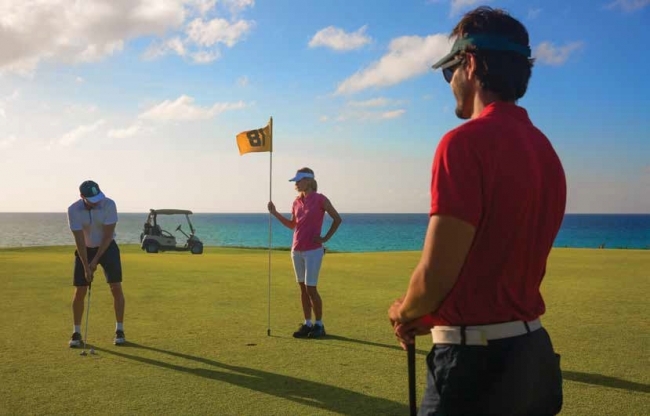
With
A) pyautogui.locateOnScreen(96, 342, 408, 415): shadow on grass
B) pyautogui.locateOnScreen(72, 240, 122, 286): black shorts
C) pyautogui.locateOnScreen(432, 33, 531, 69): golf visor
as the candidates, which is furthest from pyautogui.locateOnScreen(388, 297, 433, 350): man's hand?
pyautogui.locateOnScreen(72, 240, 122, 286): black shorts

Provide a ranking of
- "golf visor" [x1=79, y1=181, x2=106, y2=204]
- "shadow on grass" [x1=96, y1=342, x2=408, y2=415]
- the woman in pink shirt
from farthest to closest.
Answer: the woman in pink shirt < "golf visor" [x1=79, y1=181, x2=106, y2=204] < "shadow on grass" [x1=96, y1=342, x2=408, y2=415]

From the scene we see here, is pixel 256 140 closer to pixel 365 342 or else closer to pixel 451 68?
pixel 365 342

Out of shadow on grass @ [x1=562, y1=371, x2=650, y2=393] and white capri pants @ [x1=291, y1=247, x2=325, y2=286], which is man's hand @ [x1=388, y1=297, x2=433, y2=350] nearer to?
shadow on grass @ [x1=562, y1=371, x2=650, y2=393]

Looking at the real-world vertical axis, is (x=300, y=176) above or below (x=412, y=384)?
above

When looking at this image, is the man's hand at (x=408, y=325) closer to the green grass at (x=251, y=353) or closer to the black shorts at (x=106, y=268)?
the green grass at (x=251, y=353)

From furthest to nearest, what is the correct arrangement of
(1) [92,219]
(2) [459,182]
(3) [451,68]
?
(1) [92,219]
(3) [451,68]
(2) [459,182]

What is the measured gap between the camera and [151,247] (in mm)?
31328

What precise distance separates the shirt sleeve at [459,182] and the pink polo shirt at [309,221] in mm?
6468

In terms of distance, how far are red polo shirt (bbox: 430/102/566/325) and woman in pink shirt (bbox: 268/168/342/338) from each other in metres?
6.33

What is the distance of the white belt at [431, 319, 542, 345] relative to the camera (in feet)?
6.73

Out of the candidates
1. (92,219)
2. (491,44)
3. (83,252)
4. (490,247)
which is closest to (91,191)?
(92,219)

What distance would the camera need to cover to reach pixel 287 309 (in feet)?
35.9

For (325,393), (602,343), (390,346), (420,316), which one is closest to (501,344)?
(420,316)

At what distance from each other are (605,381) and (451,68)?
5.00 meters
